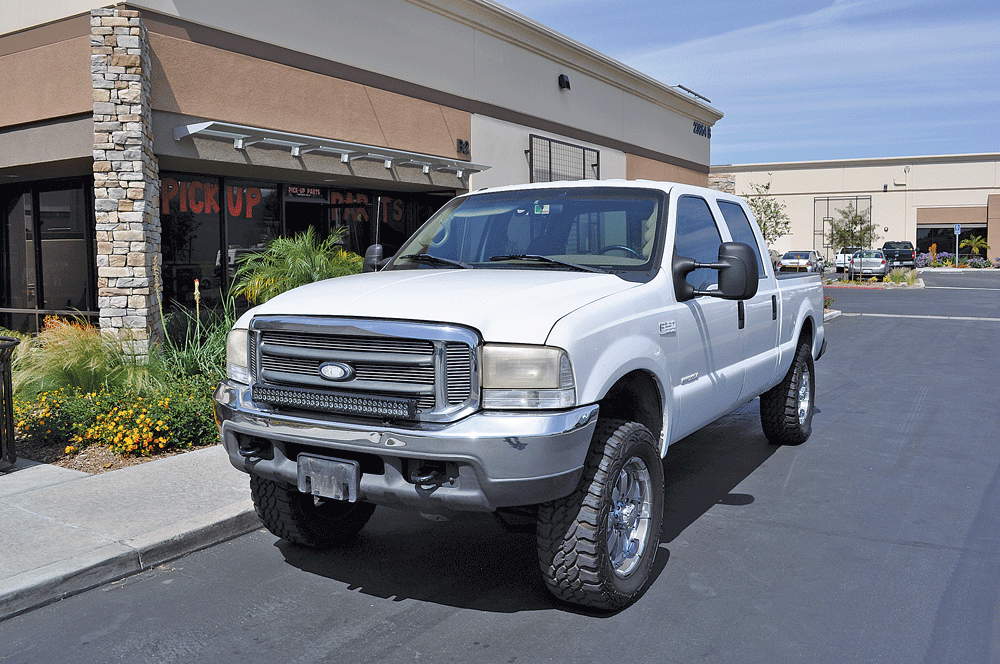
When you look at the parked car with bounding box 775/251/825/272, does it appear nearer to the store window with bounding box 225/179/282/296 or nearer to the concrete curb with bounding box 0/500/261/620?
the store window with bounding box 225/179/282/296

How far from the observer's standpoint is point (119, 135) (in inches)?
412

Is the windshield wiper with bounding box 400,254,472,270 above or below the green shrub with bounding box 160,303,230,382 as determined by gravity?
above

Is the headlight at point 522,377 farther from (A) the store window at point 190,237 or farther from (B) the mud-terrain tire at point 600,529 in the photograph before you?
(A) the store window at point 190,237

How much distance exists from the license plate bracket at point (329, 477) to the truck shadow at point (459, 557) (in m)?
0.78

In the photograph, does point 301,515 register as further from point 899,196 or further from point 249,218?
point 899,196

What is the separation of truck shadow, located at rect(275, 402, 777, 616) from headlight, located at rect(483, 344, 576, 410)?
3.91 ft

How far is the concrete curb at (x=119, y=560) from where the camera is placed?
4414mm

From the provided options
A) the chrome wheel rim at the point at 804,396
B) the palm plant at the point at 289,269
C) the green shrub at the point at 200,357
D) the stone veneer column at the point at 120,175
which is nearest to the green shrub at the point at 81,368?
the green shrub at the point at 200,357

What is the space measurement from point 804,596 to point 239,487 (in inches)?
153

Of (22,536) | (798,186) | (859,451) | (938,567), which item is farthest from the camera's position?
(798,186)

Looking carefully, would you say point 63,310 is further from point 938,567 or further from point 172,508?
point 938,567

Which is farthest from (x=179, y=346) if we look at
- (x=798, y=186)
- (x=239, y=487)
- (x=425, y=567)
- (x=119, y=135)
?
(x=798, y=186)

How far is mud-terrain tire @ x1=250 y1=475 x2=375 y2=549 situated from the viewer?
4875 millimetres

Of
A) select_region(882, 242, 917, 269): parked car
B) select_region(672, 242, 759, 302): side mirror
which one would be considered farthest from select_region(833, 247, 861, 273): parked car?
select_region(672, 242, 759, 302): side mirror
